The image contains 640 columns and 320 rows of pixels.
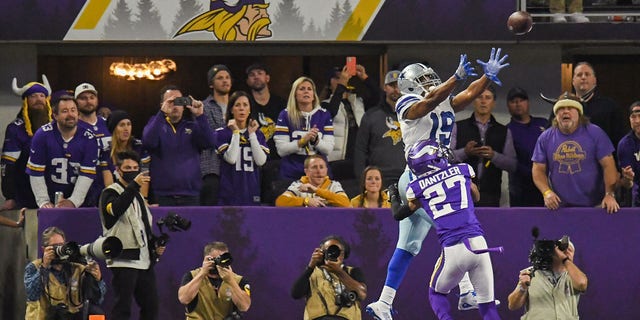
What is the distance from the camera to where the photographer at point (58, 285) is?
16.5 meters

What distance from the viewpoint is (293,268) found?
17.3 metres

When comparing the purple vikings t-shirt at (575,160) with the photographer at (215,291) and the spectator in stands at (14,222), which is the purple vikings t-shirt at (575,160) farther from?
the spectator in stands at (14,222)

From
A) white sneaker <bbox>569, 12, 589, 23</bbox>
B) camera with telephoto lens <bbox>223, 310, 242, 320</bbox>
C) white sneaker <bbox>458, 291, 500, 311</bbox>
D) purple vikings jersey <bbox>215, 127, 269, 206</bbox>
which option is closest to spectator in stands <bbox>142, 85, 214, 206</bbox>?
purple vikings jersey <bbox>215, 127, 269, 206</bbox>

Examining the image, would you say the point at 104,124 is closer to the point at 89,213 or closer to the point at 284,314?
the point at 89,213

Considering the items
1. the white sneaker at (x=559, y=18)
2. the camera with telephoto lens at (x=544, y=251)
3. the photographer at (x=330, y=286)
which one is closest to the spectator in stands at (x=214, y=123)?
the photographer at (x=330, y=286)

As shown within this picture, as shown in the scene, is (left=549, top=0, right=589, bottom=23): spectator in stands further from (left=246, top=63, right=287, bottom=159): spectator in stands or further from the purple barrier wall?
(left=246, top=63, right=287, bottom=159): spectator in stands

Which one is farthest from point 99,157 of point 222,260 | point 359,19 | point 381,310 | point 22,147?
point 381,310

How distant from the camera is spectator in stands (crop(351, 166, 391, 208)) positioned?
683 inches

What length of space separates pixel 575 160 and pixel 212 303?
4098 mm

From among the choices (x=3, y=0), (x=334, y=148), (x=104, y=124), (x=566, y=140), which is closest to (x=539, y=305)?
(x=566, y=140)

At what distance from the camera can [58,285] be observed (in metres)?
16.5

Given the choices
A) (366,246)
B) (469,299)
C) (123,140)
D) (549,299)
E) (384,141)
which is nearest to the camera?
(469,299)

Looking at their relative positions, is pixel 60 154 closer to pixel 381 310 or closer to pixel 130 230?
pixel 130 230

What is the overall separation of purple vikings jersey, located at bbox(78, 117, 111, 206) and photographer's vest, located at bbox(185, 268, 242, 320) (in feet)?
6.96
